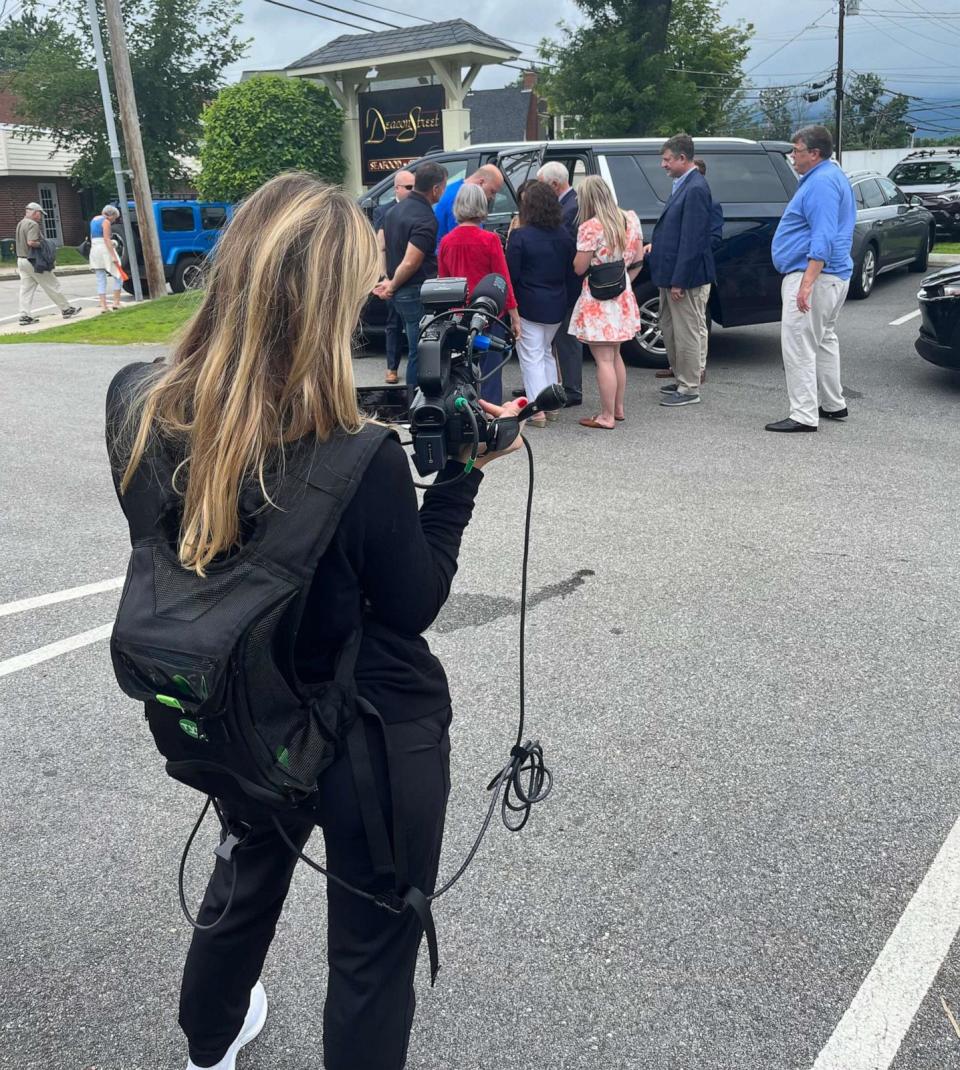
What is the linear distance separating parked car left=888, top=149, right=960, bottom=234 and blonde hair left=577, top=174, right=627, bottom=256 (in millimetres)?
13660

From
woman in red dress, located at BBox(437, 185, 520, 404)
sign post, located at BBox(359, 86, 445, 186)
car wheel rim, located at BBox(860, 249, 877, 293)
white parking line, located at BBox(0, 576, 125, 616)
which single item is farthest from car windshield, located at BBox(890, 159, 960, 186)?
white parking line, located at BBox(0, 576, 125, 616)

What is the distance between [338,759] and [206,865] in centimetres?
142

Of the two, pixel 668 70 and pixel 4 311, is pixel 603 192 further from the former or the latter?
pixel 668 70

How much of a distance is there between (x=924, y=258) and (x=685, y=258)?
910cm

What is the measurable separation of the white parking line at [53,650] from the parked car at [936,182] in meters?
18.2

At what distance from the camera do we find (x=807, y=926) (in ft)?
8.40

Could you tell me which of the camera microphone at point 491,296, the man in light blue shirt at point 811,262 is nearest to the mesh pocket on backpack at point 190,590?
the camera microphone at point 491,296

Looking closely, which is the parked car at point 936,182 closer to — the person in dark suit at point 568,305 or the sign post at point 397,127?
the sign post at point 397,127

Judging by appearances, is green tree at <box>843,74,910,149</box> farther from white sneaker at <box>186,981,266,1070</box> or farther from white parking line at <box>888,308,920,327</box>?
white sneaker at <box>186,981,266,1070</box>

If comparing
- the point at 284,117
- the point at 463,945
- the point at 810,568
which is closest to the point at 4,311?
the point at 284,117

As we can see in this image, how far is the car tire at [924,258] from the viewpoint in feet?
48.0

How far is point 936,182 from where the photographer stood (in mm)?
20141

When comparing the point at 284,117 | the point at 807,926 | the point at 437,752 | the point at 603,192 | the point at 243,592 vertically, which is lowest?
the point at 807,926

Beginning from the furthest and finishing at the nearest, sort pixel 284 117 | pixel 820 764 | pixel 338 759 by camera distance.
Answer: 1. pixel 284 117
2. pixel 820 764
3. pixel 338 759
